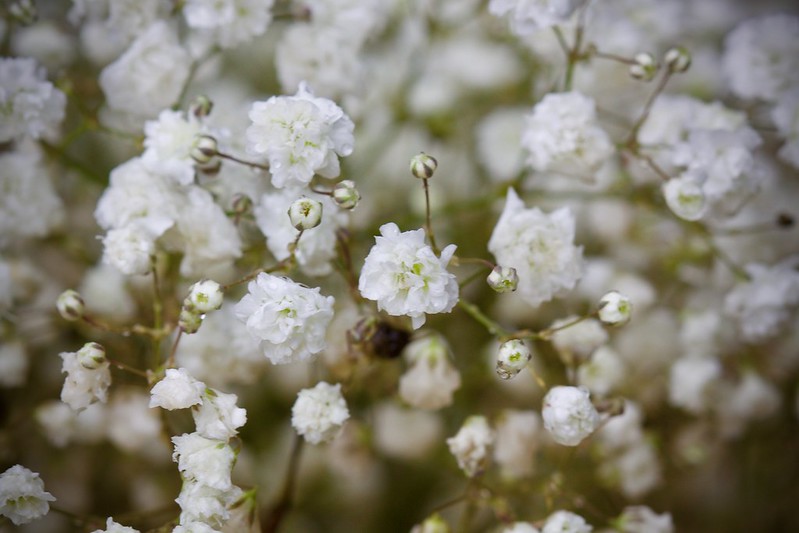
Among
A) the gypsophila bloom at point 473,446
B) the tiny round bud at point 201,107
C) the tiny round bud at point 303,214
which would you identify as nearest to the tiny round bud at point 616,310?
the gypsophila bloom at point 473,446

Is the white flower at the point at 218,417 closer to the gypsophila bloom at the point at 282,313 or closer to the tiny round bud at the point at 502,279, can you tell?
the gypsophila bloom at the point at 282,313

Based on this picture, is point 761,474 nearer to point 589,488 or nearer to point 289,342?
point 589,488

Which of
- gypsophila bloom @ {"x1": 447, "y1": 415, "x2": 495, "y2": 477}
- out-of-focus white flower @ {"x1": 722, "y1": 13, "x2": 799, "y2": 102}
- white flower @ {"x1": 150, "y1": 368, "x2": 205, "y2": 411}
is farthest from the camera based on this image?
out-of-focus white flower @ {"x1": 722, "y1": 13, "x2": 799, "y2": 102}

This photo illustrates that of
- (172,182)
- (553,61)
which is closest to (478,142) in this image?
(553,61)

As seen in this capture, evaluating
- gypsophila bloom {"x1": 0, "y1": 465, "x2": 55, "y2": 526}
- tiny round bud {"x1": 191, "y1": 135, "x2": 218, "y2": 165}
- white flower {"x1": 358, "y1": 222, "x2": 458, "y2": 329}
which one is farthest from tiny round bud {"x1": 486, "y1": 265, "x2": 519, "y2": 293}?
gypsophila bloom {"x1": 0, "y1": 465, "x2": 55, "y2": 526}

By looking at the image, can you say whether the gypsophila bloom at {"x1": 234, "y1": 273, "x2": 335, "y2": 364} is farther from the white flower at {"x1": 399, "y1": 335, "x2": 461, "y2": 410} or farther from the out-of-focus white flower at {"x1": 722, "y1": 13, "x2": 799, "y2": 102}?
the out-of-focus white flower at {"x1": 722, "y1": 13, "x2": 799, "y2": 102}

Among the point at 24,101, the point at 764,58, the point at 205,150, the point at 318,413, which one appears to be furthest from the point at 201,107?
the point at 764,58
